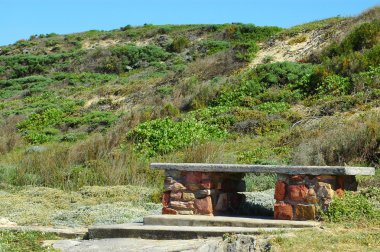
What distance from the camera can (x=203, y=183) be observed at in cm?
812

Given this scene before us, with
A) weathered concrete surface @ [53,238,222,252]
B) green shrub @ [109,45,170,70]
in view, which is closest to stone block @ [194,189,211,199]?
weathered concrete surface @ [53,238,222,252]

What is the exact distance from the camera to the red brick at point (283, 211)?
755 centimetres

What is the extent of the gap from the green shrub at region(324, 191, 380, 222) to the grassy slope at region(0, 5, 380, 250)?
256mm

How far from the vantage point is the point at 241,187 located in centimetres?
882

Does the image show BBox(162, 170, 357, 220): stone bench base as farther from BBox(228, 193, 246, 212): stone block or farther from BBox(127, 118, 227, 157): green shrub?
BBox(127, 118, 227, 157): green shrub

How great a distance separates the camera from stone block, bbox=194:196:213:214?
8.10m

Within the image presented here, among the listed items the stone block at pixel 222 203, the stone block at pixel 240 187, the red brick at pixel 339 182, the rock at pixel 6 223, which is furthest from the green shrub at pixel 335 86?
the rock at pixel 6 223

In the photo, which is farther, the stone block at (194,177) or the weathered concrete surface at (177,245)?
the stone block at (194,177)

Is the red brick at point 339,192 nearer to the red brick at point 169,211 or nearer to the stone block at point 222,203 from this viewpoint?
the stone block at point 222,203

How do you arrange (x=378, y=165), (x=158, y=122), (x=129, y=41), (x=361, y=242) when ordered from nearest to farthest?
1. (x=361, y=242)
2. (x=378, y=165)
3. (x=158, y=122)
4. (x=129, y=41)

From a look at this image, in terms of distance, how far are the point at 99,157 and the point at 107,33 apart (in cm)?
3288

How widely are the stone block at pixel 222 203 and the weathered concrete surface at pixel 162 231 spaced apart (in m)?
0.95

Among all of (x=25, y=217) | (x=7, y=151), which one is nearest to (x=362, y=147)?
(x=25, y=217)

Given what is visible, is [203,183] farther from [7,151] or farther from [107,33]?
[107,33]
